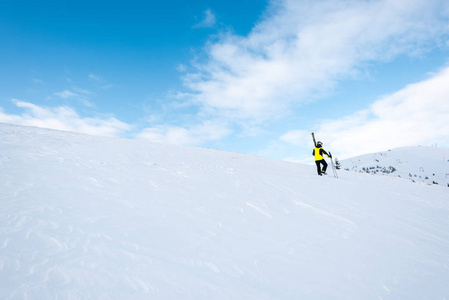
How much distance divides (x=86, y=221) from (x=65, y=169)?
12.3ft

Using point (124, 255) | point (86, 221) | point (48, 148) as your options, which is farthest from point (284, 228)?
point (48, 148)

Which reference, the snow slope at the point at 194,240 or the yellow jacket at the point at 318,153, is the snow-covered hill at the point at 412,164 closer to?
the yellow jacket at the point at 318,153

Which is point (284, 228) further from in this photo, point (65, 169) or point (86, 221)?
point (65, 169)

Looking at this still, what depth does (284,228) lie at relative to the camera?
5383 millimetres

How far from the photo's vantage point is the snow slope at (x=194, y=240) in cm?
311

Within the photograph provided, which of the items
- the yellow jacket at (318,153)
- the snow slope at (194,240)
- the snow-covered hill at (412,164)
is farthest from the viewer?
the snow-covered hill at (412,164)

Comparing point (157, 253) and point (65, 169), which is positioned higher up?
point (65, 169)

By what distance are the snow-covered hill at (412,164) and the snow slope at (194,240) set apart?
2058cm

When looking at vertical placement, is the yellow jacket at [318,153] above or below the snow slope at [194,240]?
above

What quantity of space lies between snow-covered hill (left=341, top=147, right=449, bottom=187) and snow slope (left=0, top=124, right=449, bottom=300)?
20.6 m

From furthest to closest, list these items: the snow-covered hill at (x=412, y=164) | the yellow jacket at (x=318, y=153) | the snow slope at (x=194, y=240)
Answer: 1. the snow-covered hill at (x=412, y=164)
2. the yellow jacket at (x=318, y=153)
3. the snow slope at (x=194, y=240)

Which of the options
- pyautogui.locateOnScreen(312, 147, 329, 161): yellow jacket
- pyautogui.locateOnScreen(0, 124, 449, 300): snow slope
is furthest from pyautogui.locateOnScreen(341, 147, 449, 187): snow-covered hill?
pyautogui.locateOnScreen(0, 124, 449, 300): snow slope

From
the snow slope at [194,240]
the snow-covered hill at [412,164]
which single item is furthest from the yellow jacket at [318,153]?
the snow-covered hill at [412,164]

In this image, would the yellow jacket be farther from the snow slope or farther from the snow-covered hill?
the snow-covered hill
